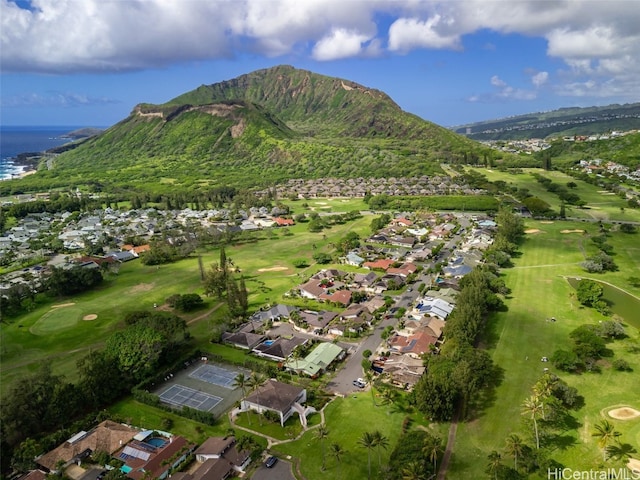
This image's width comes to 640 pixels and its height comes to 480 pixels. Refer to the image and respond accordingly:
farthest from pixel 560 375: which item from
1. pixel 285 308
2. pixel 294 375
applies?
pixel 285 308

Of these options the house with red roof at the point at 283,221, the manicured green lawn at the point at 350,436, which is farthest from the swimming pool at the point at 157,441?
the house with red roof at the point at 283,221

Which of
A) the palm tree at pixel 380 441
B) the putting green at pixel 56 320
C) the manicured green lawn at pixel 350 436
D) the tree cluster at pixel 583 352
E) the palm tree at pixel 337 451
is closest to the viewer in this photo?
the palm tree at pixel 337 451

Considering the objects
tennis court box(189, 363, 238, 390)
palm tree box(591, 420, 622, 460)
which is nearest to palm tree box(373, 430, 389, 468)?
palm tree box(591, 420, 622, 460)

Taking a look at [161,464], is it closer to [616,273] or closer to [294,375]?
[294,375]

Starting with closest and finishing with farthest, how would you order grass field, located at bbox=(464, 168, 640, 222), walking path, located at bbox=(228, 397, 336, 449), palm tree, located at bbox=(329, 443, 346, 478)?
palm tree, located at bbox=(329, 443, 346, 478) < walking path, located at bbox=(228, 397, 336, 449) < grass field, located at bbox=(464, 168, 640, 222)

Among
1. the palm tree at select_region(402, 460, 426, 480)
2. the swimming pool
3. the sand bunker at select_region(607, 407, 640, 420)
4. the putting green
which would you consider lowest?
the sand bunker at select_region(607, 407, 640, 420)

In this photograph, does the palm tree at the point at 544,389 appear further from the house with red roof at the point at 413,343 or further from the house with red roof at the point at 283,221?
the house with red roof at the point at 283,221

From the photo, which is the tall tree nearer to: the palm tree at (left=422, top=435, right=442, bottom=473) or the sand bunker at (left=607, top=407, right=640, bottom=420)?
the palm tree at (left=422, top=435, right=442, bottom=473)
